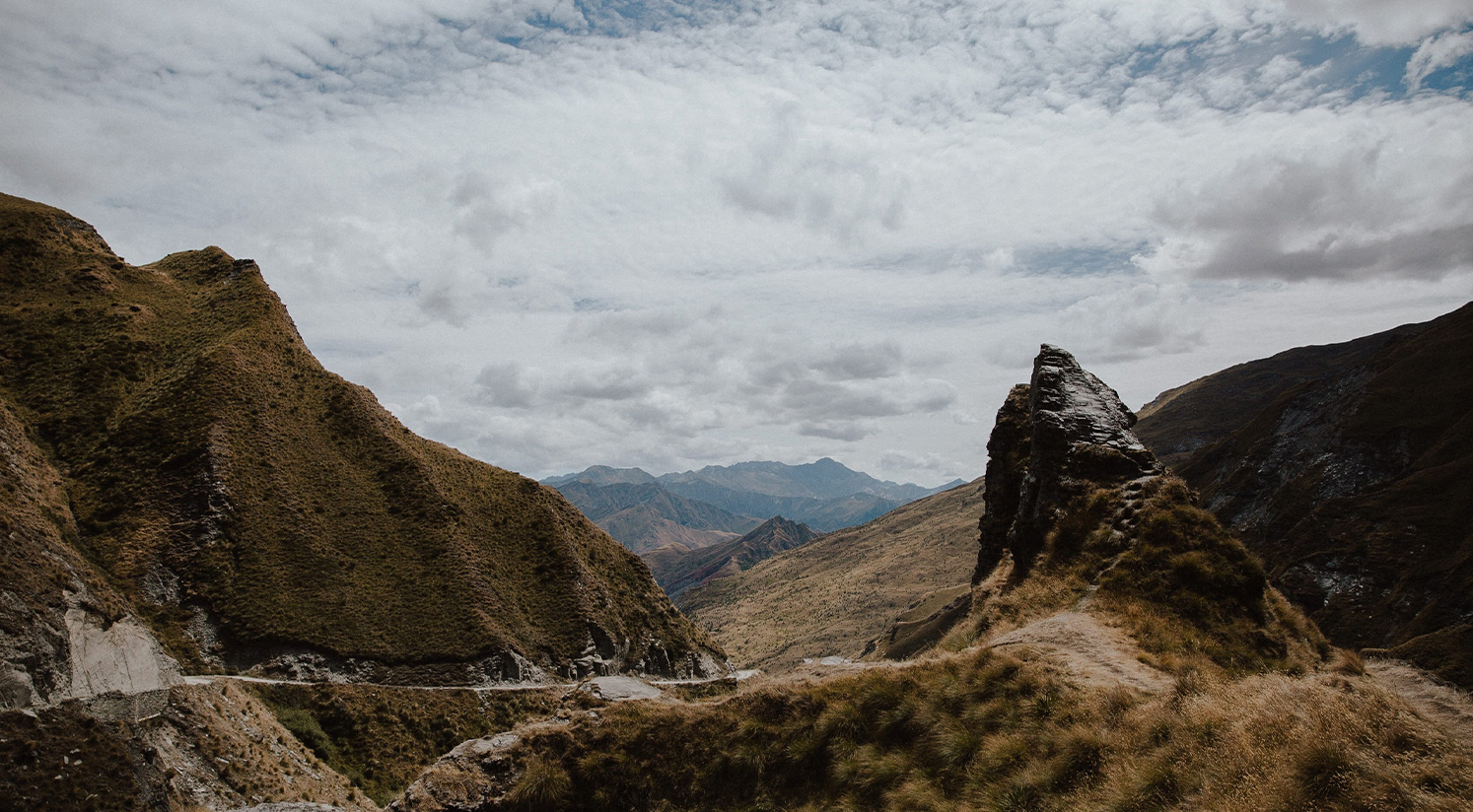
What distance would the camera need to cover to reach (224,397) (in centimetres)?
10881

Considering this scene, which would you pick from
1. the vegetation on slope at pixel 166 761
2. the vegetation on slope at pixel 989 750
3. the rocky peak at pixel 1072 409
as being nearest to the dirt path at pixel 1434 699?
the vegetation on slope at pixel 989 750

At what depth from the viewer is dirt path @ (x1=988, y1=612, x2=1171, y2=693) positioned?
14648mm

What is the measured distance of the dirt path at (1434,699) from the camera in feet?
34.9

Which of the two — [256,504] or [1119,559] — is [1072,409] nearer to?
[1119,559]

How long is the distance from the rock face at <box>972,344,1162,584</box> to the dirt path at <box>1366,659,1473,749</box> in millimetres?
8166

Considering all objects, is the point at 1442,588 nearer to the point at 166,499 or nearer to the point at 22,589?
the point at 22,589

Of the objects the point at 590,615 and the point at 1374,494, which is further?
the point at 590,615

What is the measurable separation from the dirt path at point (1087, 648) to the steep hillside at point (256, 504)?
74.9m

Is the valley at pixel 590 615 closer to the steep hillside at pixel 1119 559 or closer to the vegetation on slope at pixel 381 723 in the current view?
the steep hillside at pixel 1119 559

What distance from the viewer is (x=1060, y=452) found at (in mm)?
27000

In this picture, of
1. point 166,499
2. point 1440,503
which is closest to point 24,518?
point 166,499

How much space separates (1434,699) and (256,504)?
11997cm

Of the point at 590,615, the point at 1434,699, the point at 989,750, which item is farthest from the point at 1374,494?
the point at 989,750

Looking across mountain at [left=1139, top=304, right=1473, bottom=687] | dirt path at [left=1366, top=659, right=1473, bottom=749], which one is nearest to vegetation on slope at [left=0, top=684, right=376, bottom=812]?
dirt path at [left=1366, top=659, right=1473, bottom=749]
